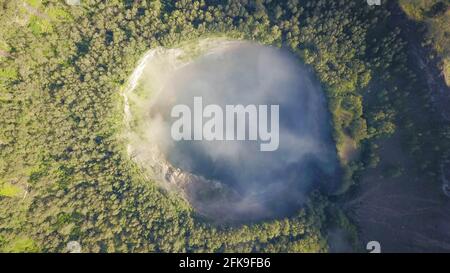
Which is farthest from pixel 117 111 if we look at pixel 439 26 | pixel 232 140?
pixel 439 26

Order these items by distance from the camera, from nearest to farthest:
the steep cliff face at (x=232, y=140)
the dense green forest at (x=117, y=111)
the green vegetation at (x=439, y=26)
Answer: the green vegetation at (x=439, y=26), the dense green forest at (x=117, y=111), the steep cliff face at (x=232, y=140)

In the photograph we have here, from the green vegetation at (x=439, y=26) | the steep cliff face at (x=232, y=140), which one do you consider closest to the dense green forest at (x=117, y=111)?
the steep cliff face at (x=232, y=140)

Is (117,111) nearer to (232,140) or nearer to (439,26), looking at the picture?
(232,140)

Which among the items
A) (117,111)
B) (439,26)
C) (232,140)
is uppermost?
(439,26)

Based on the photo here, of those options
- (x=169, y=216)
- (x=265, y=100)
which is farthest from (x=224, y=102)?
(x=169, y=216)

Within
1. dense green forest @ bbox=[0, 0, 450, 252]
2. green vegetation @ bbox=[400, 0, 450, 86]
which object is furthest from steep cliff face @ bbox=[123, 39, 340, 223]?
green vegetation @ bbox=[400, 0, 450, 86]

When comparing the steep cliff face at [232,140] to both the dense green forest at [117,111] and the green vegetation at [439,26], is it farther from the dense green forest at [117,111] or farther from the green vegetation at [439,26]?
the green vegetation at [439,26]

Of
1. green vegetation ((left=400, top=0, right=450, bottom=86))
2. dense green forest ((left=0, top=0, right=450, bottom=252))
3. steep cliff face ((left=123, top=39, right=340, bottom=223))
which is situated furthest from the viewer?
steep cliff face ((left=123, top=39, right=340, bottom=223))

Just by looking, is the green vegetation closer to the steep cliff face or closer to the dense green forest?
the dense green forest

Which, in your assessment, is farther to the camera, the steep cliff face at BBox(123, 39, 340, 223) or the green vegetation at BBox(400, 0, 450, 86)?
the steep cliff face at BBox(123, 39, 340, 223)

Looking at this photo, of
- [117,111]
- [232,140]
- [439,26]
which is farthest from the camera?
[232,140]
